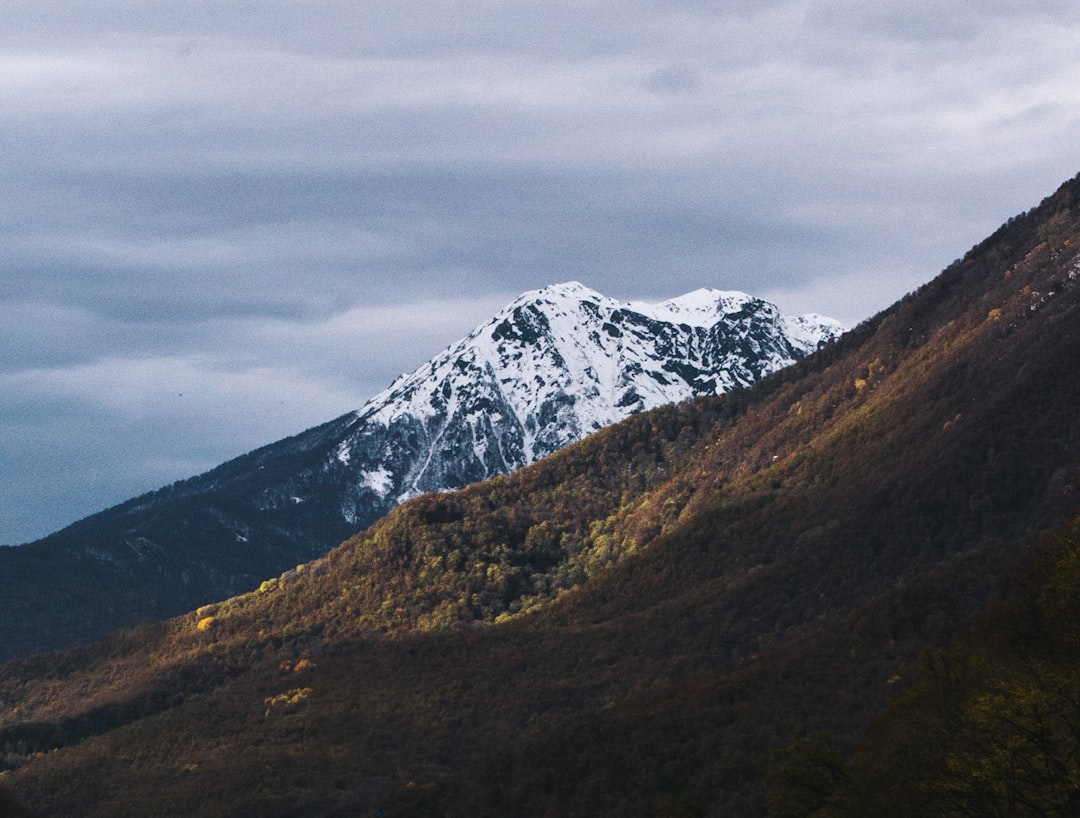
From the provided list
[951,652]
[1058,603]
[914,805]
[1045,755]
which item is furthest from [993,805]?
[951,652]

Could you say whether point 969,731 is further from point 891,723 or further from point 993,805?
point 891,723

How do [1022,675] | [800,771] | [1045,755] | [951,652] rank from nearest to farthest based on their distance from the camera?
[1045,755] → [1022,675] → [800,771] → [951,652]

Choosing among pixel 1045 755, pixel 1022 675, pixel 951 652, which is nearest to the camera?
pixel 1045 755

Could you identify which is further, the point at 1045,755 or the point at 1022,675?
the point at 1022,675

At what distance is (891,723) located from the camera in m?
144

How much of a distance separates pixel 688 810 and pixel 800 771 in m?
16.4

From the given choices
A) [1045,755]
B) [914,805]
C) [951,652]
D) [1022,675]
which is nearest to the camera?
[1045,755]

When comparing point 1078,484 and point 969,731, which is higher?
point 1078,484

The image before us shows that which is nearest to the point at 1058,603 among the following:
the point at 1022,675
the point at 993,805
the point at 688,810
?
the point at 1022,675

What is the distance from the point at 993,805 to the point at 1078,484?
162 ft

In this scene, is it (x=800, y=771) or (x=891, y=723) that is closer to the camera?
(x=800, y=771)

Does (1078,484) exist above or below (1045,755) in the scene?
above

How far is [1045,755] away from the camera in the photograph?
95312 millimetres

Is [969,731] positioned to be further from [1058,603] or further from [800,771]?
[800,771]
